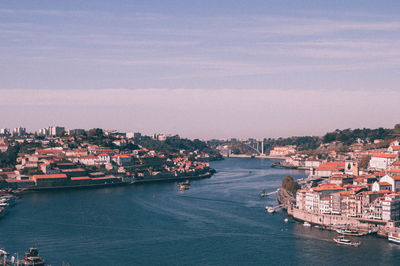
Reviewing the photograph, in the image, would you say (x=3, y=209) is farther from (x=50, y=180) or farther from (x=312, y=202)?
(x=312, y=202)

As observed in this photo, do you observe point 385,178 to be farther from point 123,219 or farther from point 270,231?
point 123,219

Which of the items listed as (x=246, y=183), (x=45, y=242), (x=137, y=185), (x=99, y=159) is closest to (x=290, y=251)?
(x=45, y=242)

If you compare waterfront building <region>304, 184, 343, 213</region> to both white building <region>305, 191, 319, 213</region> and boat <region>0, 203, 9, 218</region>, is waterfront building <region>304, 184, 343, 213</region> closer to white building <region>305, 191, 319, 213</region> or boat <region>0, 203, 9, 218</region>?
white building <region>305, 191, 319, 213</region>

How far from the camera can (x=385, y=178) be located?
2661 cm

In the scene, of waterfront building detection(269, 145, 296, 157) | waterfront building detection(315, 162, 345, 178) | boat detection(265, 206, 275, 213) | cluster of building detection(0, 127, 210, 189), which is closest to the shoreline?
cluster of building detection(0, 127, 210, 189)

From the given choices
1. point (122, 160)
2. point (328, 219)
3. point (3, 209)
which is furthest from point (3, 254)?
point (122, 160)

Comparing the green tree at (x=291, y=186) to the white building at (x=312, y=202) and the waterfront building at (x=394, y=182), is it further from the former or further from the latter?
the waterfront building at (x=394, y=182)

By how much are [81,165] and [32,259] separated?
3121cm

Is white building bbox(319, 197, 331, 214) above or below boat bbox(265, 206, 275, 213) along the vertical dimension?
above

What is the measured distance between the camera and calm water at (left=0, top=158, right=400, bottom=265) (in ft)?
58.4

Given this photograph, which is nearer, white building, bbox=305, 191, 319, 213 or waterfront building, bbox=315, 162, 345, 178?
white building, bbox=305, 191, 319, 213

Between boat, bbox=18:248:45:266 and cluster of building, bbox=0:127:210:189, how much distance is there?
21.3 meters

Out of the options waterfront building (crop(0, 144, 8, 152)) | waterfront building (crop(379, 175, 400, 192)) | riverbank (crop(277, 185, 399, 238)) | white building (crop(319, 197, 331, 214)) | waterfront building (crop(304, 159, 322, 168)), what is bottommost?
riverbank (crop(277, 185, 399, 238))

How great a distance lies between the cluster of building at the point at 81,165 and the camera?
4025cm
